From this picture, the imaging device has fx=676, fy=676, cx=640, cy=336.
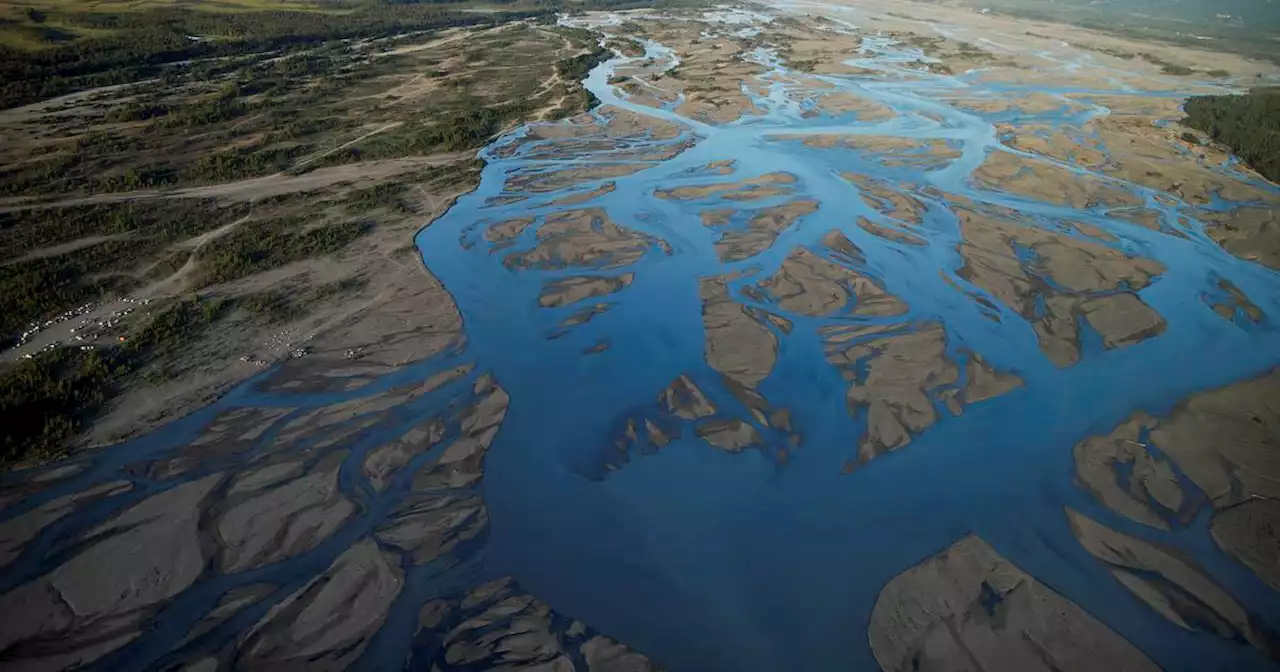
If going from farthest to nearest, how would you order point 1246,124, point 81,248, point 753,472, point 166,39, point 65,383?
point 166,39 < point 1246,124 < point 81,248 < point 65,383 < point 753,472

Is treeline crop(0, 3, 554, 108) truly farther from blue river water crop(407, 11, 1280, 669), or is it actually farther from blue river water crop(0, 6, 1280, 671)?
blue river water crop(0, 6, 1280, 671)

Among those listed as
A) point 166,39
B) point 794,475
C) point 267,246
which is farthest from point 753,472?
point 166,39

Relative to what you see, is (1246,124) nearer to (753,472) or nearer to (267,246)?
(753,472)

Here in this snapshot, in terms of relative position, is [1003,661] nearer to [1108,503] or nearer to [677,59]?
[1108,503]

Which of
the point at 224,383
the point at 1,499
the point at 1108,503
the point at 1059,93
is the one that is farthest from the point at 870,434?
the point at 1059,93

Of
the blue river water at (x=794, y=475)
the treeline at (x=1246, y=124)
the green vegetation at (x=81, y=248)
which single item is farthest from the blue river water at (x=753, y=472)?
the treeline at (x=1246, y=124)

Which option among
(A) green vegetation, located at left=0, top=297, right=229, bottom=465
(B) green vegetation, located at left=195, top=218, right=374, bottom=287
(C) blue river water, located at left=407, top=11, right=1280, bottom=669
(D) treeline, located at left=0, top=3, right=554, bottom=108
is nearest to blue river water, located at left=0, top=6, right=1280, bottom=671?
(C) blue river water, located at left=407, top=11, right=1280, bottom=669
